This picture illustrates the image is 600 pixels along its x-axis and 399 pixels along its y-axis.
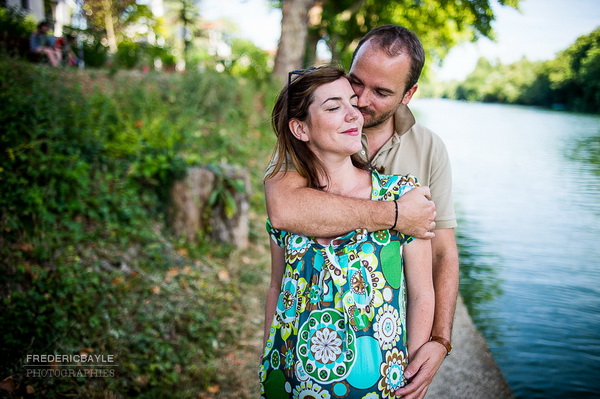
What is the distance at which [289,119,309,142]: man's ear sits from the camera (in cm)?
194

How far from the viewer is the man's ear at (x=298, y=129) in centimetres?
194

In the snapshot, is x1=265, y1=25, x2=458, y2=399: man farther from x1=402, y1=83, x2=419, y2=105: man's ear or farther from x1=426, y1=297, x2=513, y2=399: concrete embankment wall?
x1=426, y1=297, x2=513, y2=399: concrete embankment wall

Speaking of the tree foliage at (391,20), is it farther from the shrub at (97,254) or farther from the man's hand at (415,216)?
the man's hand at (415,216)

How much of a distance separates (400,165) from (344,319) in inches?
33.1

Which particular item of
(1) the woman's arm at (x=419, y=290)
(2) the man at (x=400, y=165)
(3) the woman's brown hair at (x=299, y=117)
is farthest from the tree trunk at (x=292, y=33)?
(1) the woman's arm at (x=419, y=290)

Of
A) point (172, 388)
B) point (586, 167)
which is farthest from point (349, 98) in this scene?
point (586, 167)

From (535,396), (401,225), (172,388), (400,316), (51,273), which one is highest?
(401,225)

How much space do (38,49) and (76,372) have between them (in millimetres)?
7878

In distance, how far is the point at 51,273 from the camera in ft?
12.4

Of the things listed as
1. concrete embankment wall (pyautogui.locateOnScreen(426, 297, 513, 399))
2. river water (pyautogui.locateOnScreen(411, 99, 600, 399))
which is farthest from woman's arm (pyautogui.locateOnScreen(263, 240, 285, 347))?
river water (pyautogui.locateOnScreen(411, 99, 600, 399))

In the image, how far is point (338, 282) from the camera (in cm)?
174

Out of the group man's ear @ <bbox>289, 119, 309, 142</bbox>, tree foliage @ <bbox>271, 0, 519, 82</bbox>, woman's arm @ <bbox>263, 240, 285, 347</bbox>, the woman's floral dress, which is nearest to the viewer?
the woman's floral dress

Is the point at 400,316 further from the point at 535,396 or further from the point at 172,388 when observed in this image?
the point at 535,396

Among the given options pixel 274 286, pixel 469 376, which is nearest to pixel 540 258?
pixel 469 376
